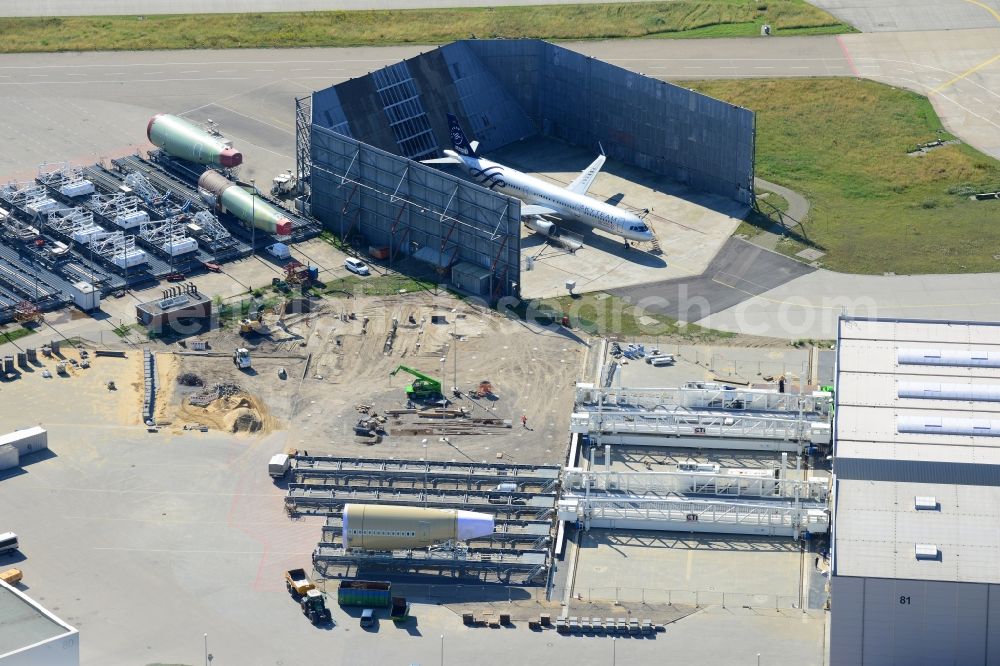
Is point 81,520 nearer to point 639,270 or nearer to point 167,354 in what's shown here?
point 167,354

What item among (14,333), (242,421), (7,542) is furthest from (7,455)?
(14,333)

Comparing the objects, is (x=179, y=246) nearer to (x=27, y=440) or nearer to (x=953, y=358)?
(x=27, y=440)

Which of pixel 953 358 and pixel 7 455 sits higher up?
pixel 953 358

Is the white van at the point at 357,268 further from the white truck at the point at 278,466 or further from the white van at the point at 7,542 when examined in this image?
the white van at the point at 7,542

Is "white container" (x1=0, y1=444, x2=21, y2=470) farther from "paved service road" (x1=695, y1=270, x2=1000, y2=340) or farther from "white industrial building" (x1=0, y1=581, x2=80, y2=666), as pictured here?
"paved service road" (x1=695, y1=270, x2=1000, y2=340)

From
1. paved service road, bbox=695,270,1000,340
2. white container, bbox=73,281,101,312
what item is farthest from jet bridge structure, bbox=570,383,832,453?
white container, bbox=73,281,101,312

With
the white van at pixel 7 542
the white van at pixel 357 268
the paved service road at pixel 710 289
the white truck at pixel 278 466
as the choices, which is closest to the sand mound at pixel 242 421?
the white truck at pixel 278 466

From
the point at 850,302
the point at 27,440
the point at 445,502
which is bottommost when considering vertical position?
the point at 445,502

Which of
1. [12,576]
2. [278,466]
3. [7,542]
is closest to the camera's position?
[12,576]
